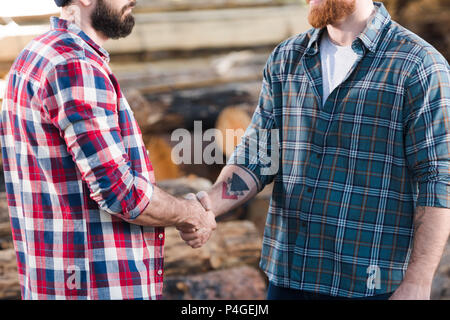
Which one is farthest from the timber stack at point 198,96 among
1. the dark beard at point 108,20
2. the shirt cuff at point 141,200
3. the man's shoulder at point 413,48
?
the man's shoulder at point 413,48

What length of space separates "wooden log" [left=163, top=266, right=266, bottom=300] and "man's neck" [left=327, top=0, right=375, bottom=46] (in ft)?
6.45

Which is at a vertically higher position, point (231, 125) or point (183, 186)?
point (231, 125)

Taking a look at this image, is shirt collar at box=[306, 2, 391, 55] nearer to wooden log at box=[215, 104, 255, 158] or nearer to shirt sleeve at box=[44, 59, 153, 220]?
shirt sleeve at box=[44, 59, 153, 220]

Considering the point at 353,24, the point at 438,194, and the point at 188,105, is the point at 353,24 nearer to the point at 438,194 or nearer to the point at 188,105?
the point at 438,194

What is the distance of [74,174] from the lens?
6.63 feet

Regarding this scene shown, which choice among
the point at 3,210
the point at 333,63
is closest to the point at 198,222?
the point at 333,63

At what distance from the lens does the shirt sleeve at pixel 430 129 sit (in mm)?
1990

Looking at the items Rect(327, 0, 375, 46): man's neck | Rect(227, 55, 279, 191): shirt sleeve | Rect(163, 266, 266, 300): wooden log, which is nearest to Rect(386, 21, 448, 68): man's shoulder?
Rect(327, 0, 375, 46): man's neck

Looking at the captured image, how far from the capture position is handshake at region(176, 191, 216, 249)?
95.5 inches

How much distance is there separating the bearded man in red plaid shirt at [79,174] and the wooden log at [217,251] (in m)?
1.59

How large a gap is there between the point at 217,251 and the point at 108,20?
221 cm

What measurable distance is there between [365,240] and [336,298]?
0.28m

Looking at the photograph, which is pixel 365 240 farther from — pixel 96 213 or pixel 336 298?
pixel 96 213

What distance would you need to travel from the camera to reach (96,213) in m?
2.07
